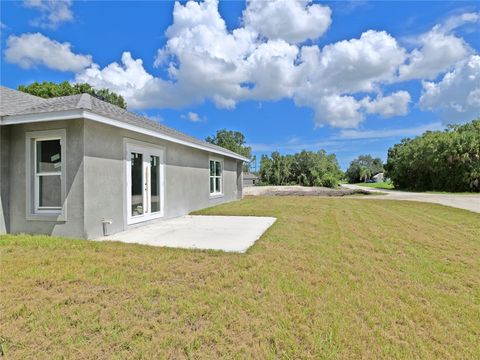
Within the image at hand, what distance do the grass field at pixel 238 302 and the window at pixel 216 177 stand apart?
8914mm

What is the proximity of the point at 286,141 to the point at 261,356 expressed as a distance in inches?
1947

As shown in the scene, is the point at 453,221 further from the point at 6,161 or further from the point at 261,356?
the point at 6,161

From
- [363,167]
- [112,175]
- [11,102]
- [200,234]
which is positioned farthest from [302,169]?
[363,167]

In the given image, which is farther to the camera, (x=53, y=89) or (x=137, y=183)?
(x=53, y=89)

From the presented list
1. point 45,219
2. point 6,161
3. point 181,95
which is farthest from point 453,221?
point 181,95

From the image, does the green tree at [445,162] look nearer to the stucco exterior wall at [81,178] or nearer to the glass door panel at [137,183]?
the glass door panel at [137,183]

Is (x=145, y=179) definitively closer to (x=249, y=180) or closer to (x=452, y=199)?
(x=452, y=199)

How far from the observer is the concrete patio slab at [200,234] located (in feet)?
19.0

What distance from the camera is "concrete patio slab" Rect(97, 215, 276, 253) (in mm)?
5781

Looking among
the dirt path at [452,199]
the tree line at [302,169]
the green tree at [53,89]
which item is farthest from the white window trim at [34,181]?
the tree line at [302,169]

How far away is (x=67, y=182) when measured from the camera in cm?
607

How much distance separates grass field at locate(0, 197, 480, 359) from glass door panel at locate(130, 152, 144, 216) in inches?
94.0

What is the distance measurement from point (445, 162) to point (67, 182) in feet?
109

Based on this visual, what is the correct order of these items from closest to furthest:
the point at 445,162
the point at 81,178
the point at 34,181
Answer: the point at 81,178 < the point at 34,181 < the point at 445,162
